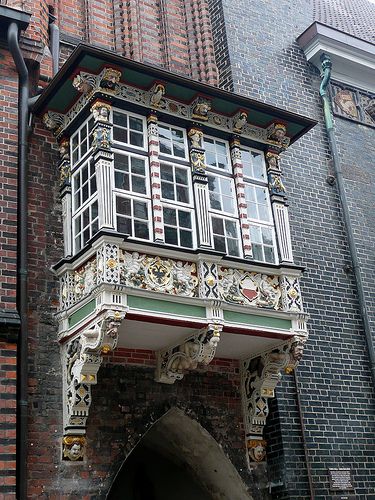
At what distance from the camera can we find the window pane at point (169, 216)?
1042 cm

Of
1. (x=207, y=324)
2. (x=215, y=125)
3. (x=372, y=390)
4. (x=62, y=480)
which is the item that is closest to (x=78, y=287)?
(x=207, y=324)

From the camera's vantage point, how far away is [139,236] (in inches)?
395

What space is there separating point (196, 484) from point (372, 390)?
11.0 feet

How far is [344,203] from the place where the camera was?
14.0 metres

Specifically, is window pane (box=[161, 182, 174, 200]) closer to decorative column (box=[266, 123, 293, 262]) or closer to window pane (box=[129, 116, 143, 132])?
window pane (box=[129, 116, 143, 132])

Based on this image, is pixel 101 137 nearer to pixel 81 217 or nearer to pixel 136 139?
pixel 136 139

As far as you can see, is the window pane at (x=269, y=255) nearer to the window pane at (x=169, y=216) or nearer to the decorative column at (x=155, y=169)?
the window pane at (x=169, y=216)

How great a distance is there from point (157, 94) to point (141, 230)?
6.98 ft

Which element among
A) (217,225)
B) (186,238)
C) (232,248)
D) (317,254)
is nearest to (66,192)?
(186,238)

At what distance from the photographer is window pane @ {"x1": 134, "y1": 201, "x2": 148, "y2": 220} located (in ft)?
33.3

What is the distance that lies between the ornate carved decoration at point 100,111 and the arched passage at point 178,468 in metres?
4.27

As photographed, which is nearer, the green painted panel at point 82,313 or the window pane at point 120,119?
the green painted panel at point 82,313

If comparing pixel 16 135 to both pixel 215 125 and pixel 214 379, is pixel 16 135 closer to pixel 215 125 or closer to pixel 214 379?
pixel 215 125

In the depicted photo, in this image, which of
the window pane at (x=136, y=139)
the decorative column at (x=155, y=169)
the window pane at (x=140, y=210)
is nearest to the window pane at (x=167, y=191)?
the decorative column at (x=155, y=169)
